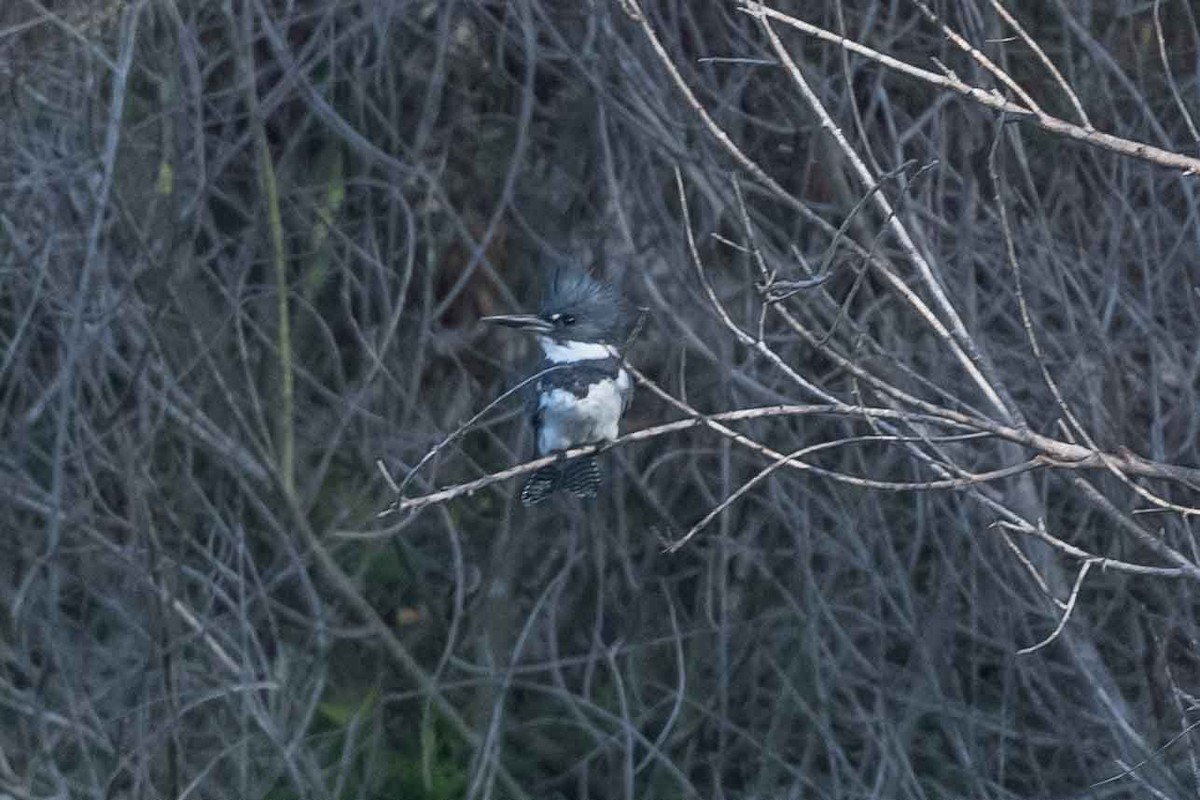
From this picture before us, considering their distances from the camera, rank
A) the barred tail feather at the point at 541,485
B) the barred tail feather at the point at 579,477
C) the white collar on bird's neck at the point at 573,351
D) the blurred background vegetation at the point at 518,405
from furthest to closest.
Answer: the blurred background vegetation at the point at 518,405 → the white collar on bird's neck at the point at 573,351 → the barred tail feather at the point at 579,477 → the barred tail feather at the point at 541,485

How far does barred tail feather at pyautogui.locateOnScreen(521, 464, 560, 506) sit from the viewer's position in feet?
11.6

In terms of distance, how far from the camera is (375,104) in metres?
4.95

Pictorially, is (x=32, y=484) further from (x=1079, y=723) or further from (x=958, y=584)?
(x=1079, y=723)

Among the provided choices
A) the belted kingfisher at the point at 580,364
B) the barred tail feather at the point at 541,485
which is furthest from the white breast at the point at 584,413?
the barred tail feather at the point at 541,485

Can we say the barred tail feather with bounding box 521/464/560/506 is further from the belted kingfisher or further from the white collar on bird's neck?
the white collar on bird's neck

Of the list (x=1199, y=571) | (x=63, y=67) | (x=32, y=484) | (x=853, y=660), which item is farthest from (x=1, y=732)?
(x=1199, y=571)

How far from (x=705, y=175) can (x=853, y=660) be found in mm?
1174

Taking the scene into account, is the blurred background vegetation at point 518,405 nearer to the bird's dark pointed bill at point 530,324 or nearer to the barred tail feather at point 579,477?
the bird's dark pointed bill at point 530,324

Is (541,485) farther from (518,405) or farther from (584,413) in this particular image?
(518,405)

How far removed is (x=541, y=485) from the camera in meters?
3.59

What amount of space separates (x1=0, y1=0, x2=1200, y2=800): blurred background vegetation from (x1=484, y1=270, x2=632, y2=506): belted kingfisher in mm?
418

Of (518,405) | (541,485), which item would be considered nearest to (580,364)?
(541,485)

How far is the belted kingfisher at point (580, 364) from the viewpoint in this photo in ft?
12.4

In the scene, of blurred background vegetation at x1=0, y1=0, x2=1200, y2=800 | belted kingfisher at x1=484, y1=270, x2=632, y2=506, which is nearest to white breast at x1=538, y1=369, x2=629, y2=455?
belted kingfisher at x1=484, y1=270, x2=632, y2=506
